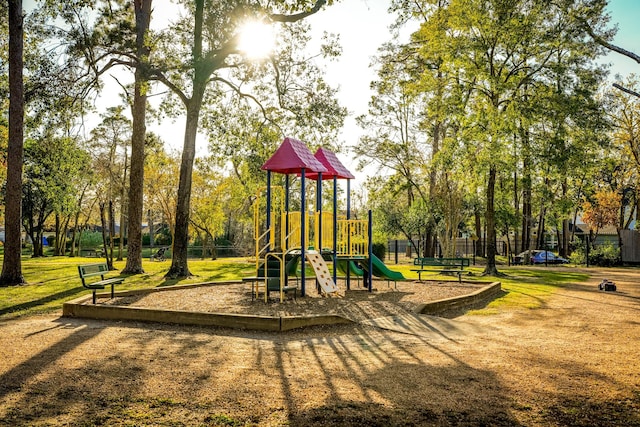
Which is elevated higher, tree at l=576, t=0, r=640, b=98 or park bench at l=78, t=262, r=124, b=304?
tree at l=576, t=0, r=640, b=98

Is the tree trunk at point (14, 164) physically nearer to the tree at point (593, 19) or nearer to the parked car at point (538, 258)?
the tree at point (593, 19)

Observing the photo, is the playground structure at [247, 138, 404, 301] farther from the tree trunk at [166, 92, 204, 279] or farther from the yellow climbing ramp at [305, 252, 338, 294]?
the tree trunk at [166, 92, 204, 279]

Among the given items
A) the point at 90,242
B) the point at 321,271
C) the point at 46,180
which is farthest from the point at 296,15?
the point at 90,242

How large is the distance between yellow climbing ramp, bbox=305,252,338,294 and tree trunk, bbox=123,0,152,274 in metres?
10.0

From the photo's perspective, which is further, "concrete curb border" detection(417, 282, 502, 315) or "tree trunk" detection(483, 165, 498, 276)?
"tree trunk" detection(483, 165, 498, 276)

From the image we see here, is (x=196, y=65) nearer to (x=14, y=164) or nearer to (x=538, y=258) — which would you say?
(x=14, y=164)

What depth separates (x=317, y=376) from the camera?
6.24 meters

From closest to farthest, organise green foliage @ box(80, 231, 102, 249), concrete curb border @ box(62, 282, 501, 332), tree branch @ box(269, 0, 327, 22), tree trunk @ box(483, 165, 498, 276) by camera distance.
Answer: concrete curb border @ box(62, 282, 501, 332), tree branch @ box(269, 0, 327, 22), tree trunk @ box(483, 165, 498, 276), green foliage @ box(80, 231, 102, 249)

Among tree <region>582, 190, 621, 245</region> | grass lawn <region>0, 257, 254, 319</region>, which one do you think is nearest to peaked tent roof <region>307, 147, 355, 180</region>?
grass lawn <region>0, 257, 254, 319</region>

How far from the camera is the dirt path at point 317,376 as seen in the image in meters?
4.87

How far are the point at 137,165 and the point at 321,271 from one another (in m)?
11.4

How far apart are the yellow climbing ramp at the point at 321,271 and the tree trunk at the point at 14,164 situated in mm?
9685

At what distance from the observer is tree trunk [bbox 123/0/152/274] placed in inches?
803

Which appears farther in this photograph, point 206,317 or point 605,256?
point 605,256
